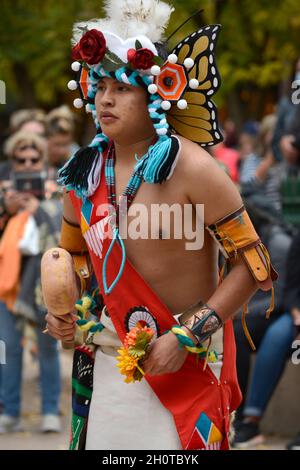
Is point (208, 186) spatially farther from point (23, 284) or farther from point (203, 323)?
point (23, 284)

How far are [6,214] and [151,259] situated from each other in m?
3.72

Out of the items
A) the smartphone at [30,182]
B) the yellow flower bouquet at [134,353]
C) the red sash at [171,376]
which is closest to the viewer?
the yellow flower bouquet at [134,353]

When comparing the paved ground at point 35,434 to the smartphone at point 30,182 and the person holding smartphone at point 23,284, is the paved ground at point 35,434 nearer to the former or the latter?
the person holding smartphone at point 23,284

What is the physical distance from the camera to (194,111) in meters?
3.47

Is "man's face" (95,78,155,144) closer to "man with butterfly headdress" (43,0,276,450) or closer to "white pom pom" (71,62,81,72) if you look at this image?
"man with butterfly headdress" (43,0,276,450)

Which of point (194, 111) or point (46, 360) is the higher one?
point (194, 111)

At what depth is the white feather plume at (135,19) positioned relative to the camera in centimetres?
346

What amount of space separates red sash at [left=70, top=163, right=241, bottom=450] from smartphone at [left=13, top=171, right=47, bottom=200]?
3407 mm

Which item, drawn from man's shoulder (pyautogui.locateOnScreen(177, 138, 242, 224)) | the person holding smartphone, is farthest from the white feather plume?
the person holding smartphone

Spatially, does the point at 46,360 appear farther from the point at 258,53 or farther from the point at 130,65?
the point at 258,53

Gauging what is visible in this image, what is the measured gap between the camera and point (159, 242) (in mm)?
3387

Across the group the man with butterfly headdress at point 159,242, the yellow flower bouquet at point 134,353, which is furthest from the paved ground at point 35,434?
the yellow flower bouquet at point 134,353

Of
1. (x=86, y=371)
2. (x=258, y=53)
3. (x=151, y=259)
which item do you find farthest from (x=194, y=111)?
(x=258, y=53)
